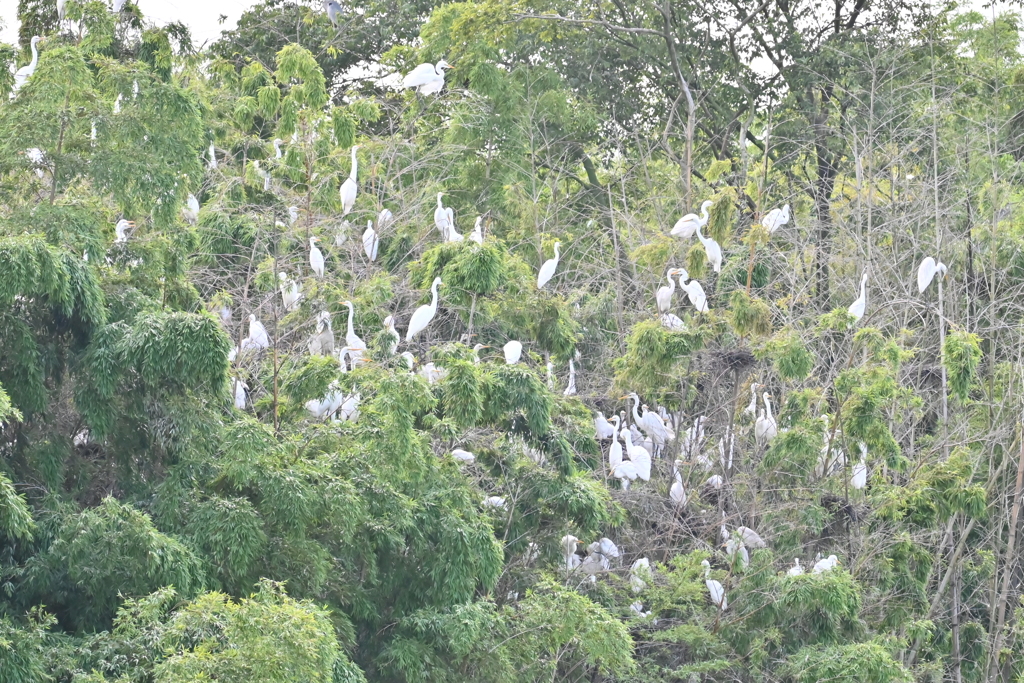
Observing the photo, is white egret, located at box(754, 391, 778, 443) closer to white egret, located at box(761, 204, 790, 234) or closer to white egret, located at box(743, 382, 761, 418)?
white egret, located at box(743, 382, 761, 418)

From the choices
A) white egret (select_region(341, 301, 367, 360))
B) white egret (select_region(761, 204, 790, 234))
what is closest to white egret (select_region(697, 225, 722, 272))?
white egret (select_region(761, 204, 790, 234))

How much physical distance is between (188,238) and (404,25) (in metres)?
6.42

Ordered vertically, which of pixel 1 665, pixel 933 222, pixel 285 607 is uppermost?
pixel 933 222

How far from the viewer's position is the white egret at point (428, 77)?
8.65 m

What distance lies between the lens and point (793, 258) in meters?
8.27

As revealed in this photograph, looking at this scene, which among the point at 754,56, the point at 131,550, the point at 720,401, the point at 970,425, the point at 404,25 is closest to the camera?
the point at 131,550

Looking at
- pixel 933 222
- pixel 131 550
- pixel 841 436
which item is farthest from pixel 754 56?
pixel 131 550

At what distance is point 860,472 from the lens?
6.77 m

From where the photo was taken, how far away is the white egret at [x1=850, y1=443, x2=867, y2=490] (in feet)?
22.2

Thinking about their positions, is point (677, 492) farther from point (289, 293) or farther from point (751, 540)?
point (289, 293)

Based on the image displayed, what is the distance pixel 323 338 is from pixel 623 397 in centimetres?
177

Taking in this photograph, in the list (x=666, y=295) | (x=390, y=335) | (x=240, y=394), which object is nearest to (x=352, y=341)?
(x=390, y=335)

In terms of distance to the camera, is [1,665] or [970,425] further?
[970,425]

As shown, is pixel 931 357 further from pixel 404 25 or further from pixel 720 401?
pixel 404 25
